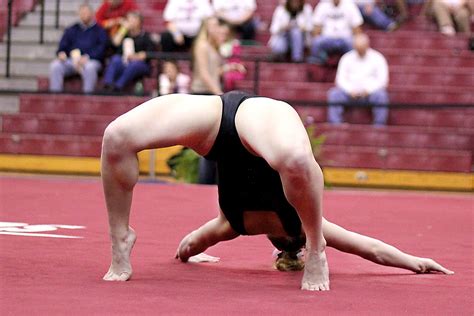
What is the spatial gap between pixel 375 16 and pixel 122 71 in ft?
11.6

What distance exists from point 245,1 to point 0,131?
3671 mm

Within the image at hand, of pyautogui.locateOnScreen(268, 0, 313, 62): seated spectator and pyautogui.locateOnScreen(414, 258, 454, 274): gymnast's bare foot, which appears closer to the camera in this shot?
pyautogui.locateOnScreen(414, 258, 454, 274): gymnast's bare foot

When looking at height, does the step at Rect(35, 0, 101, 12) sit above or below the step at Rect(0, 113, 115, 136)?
above

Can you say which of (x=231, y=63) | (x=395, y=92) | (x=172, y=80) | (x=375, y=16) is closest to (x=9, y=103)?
(x=172, y=80)

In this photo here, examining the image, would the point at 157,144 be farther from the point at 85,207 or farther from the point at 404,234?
the point at 85,207

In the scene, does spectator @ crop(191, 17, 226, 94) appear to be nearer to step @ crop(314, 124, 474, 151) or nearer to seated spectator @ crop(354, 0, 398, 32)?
step @ crop(314, 124, 474, 151)

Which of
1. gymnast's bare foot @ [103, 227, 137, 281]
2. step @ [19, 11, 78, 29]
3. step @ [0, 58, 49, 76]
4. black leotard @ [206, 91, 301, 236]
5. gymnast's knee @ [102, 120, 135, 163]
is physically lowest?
step @ [0, 58, 49, 76]

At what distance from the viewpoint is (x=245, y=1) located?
1585 centimetres

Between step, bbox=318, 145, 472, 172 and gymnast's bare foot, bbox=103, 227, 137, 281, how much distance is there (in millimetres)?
9150

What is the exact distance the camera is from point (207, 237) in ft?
17.7

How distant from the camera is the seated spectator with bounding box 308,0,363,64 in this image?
15.3m

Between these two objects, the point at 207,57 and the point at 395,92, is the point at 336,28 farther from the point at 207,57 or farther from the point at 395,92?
the point at 207,57

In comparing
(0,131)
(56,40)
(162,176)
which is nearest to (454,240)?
(162,176)

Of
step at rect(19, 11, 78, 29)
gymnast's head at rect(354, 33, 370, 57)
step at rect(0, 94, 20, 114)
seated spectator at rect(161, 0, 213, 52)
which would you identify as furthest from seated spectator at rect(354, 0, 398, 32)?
step at rect(0, 94, 20, 114)
